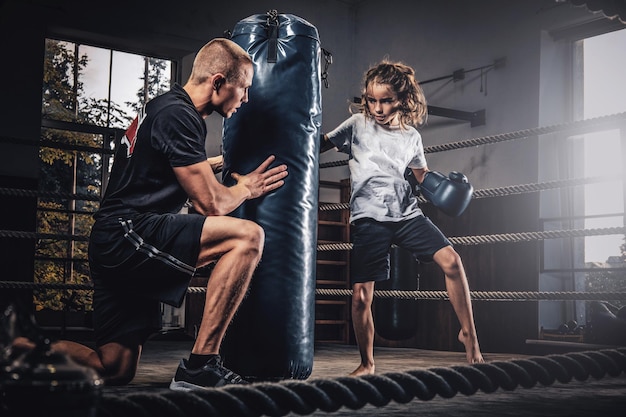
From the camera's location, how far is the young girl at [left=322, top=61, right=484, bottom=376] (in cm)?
272

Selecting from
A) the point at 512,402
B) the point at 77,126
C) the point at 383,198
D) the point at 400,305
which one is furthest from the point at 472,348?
the point at 77,126

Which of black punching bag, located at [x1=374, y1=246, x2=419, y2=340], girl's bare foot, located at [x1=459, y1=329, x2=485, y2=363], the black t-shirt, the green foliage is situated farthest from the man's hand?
the green foliage

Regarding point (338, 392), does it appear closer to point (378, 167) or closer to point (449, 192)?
point (378, 167)

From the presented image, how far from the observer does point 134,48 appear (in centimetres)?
629

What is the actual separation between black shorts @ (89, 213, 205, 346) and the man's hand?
0.78ft

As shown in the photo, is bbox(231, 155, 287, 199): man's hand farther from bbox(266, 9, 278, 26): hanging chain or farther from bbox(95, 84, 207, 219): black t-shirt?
bbox(266, 9, 278, 26): hanging chain

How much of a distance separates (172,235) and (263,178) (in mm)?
366

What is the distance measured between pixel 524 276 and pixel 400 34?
8.68ft

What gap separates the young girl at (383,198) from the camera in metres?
2.72

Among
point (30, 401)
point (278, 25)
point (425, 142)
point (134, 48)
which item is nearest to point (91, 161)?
point (134, 48)

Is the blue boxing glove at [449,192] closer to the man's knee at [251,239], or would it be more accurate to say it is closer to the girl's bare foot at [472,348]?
the girl's bare foot at [472,348]

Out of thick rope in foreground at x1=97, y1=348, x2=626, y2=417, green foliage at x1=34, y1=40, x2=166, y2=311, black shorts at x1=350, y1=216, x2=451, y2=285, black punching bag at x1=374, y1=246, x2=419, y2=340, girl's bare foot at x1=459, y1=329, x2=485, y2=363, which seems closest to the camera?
thick rope in foreground at x1=97, y1=348, x2=626, y2=417

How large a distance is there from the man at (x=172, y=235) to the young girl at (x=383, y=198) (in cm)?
71

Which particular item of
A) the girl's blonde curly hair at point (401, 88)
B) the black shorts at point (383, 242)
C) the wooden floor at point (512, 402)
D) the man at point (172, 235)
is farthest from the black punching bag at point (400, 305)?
the man at point (172, 235)
